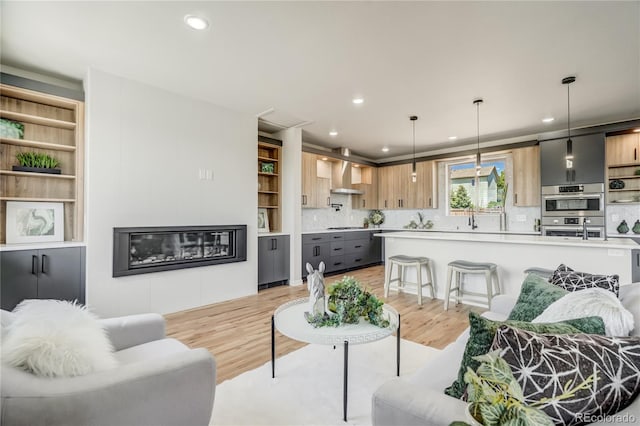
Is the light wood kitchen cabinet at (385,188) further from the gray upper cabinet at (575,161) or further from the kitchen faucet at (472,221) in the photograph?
the gray upper cabinet at (575,161)

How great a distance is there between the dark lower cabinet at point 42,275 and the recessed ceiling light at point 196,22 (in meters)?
2.49

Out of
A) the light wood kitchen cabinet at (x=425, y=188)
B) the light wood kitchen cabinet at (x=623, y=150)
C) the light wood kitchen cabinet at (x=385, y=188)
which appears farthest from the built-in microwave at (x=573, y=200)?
the light wood kitchen cabinet at (x=385, y=188)

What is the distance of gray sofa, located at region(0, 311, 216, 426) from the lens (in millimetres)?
866

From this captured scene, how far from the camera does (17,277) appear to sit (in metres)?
2.76

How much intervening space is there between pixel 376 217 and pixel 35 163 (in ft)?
20.5

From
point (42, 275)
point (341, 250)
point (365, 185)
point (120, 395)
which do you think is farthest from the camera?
point (365, 185)

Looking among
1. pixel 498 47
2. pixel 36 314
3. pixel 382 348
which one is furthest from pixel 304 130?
pixel 36 314

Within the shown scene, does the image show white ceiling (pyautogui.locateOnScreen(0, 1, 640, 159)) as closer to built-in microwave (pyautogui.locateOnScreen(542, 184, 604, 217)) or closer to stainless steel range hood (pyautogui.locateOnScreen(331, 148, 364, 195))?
built-in microwave (pyautogui.locateOnScreen(542, 184, 604, 217))

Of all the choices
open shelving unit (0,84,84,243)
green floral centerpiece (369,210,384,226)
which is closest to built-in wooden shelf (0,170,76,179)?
open shelving unit (0,84,84,243)

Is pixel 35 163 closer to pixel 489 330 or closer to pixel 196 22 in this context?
pixel 196 22

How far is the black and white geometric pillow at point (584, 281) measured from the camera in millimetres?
1589

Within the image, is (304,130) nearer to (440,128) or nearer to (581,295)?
(440,128)

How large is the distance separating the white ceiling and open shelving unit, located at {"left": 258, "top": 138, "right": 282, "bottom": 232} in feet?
3.65

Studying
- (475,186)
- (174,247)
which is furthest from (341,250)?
(174,247)
